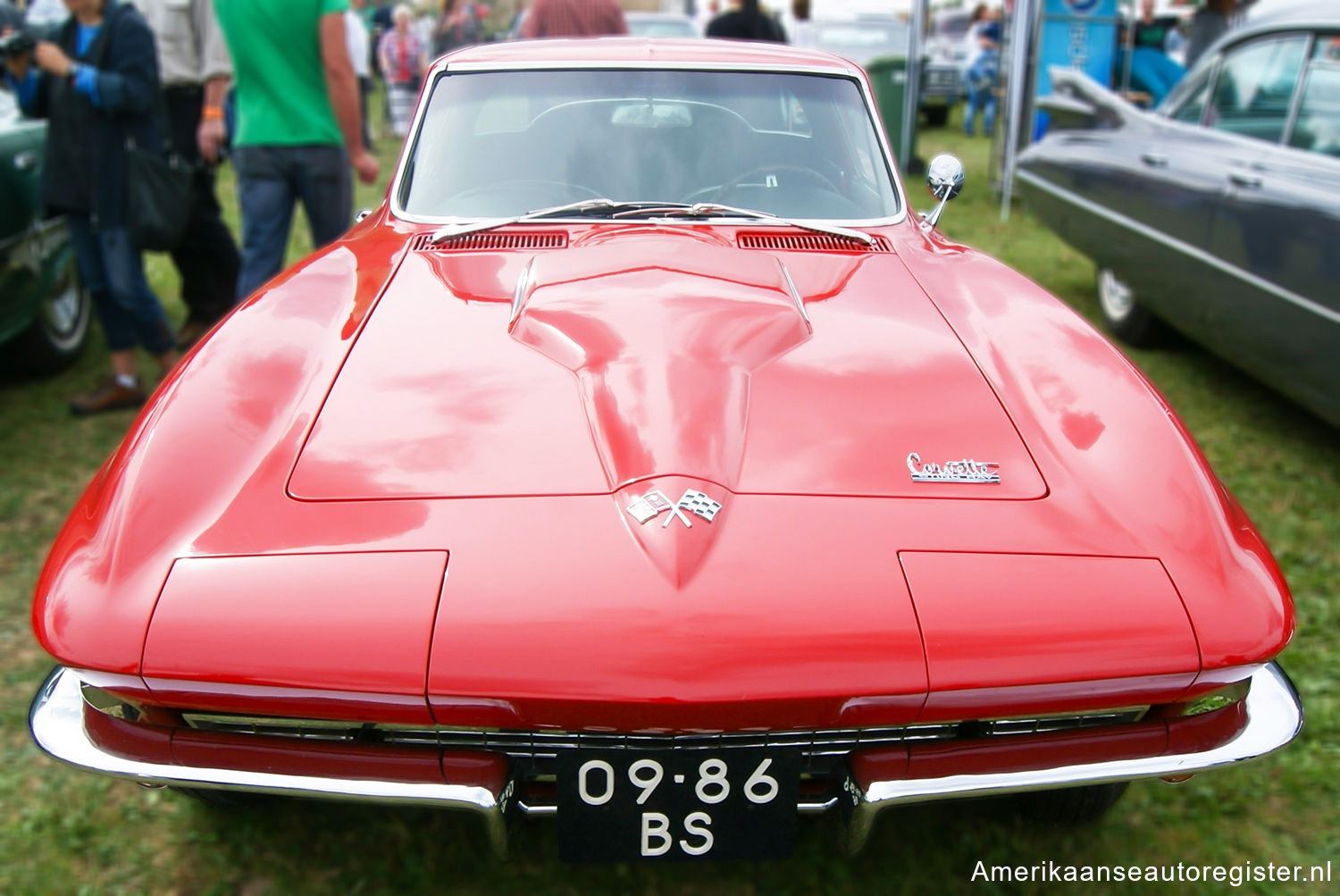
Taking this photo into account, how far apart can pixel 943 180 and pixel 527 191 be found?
1185 mm

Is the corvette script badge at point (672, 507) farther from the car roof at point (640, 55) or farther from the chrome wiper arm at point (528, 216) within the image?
the car roof at point (640, 55)

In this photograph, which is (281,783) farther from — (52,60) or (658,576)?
(52,60)

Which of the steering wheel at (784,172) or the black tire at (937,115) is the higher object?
the steering wheel at (784,172)

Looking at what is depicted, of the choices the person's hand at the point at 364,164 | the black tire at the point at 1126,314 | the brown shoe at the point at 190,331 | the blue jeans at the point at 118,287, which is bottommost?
the black tire at the point at 1126,314

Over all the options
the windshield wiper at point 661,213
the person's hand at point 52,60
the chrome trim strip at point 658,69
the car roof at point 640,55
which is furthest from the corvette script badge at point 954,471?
the person's hand at point 52,60

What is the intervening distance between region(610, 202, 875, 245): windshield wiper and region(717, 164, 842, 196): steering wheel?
16cm

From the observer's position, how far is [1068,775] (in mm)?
1560

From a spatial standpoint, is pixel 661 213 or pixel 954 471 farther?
pixel 661 213

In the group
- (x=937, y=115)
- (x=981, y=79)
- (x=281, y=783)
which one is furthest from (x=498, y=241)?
(x=937, y=115)

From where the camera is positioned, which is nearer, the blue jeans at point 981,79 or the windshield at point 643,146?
the windshield at point 643,146

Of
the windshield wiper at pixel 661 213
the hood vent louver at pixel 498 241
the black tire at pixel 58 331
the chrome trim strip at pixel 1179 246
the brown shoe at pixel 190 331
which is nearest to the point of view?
the hood vent louver at pixel 498 241

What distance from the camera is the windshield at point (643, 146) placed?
273 centimetres

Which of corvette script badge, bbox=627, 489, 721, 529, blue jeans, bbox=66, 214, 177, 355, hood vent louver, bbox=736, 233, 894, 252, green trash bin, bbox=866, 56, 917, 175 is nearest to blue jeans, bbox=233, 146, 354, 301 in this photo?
blue jeans, bbox=66, 214, 177, 355

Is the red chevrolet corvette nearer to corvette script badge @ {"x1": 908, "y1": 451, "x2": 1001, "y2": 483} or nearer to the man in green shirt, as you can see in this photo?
corvette script badge @ {"x1": 908, "y1": 451, "x2": 1001, "y2": 483}
